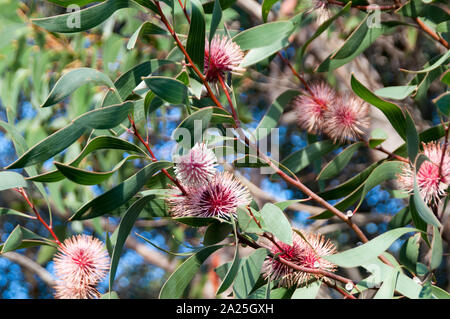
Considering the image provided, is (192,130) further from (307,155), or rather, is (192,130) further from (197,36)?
(307,155)

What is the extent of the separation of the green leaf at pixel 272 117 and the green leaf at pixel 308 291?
335 millimetres

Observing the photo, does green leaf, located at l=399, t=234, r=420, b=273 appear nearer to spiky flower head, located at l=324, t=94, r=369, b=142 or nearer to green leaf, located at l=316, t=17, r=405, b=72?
spiky flower head, located at l=324, t=94, r=369, b=142

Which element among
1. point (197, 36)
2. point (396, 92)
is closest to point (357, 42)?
point (396, 92)

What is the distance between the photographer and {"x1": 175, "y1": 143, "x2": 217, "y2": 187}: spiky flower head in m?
0.84

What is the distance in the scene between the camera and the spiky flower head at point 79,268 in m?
0.94

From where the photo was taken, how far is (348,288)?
92cm

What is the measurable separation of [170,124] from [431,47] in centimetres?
138

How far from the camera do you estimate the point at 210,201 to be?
2.92 feet

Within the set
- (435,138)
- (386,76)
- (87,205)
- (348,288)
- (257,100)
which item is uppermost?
(87,205)

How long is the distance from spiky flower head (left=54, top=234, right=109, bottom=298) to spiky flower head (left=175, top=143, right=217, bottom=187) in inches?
10.3

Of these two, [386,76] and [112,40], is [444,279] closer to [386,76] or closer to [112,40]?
[386,76]

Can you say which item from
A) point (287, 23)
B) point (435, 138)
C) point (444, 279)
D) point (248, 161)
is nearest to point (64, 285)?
point (248, 161)

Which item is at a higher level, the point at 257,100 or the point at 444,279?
the point at 257,100

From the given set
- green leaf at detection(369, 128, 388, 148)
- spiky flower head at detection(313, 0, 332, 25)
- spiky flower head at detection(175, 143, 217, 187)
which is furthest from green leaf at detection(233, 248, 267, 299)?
spiky flower head at detection(313, 0, 332, 25)
